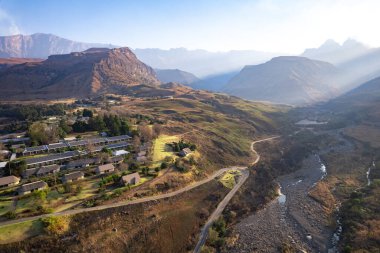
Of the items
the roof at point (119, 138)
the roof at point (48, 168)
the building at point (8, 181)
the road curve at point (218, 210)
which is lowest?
the road curve at point (218, 210)

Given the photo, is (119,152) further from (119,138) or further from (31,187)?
(31,187)

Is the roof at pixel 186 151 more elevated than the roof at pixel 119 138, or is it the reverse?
the roof at pixel 119 138

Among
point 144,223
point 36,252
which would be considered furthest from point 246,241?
point 36,252

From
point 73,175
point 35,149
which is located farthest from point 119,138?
point 73,175

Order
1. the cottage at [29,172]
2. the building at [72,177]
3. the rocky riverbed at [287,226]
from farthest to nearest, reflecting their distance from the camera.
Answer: the cottage at [29,172], the building at [72,177], the rocky riverbed at [287,226]

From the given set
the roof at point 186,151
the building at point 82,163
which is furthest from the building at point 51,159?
the roof at point 186,151

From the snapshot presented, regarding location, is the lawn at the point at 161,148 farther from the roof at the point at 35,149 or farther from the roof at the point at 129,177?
the roof at the point at 35,149
